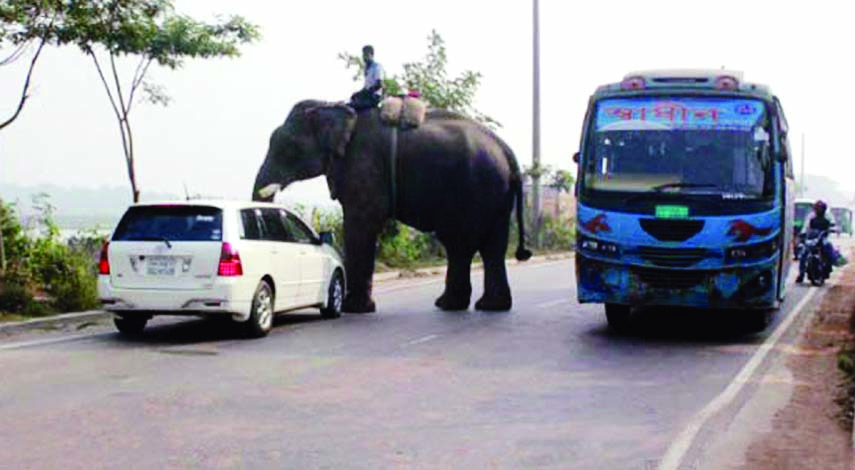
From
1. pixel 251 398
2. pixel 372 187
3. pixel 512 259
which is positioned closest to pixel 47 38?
pixel 372 187

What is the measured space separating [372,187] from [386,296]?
3.85m

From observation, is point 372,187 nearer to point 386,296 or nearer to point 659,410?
point 386,296

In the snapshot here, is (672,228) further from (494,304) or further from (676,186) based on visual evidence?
(494,304)

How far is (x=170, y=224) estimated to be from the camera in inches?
523

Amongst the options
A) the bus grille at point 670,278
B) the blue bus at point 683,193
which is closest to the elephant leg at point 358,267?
the blue bus at point 683,193

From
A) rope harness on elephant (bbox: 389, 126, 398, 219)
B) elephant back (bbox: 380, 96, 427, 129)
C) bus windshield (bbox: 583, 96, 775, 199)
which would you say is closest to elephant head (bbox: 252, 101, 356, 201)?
elephant back (bbox: 380, 96, 427, 129)

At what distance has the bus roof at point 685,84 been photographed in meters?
14.3

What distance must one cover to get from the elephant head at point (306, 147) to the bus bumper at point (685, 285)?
459 centimetres

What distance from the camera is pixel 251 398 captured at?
963cm

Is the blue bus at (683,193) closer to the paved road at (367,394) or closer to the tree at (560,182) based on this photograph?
the paved road at (367,394)

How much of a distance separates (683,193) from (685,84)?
1471 mm

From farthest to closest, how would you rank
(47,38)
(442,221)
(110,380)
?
(442,221), (47,38), (110,380)

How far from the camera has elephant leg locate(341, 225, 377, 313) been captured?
16828 millimetres

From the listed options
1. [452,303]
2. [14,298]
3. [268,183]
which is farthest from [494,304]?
[14,298]
